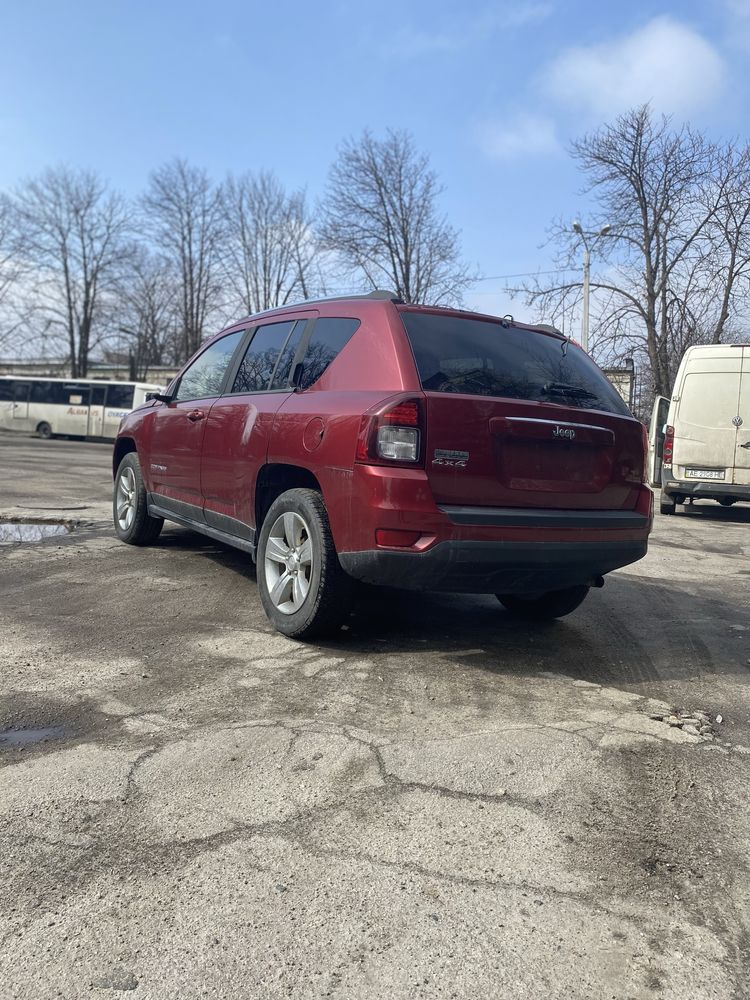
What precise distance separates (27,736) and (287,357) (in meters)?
2.58

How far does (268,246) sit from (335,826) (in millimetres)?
48891

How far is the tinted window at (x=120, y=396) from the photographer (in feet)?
118

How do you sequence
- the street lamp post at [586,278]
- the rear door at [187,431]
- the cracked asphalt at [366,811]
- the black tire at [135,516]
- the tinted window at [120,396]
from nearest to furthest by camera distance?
the cracked asphalt at [366,811]
the rear door at [187,431]
the black tire at [135,516]
the street lamp post at [586,278]
the tinted window at [120,396]

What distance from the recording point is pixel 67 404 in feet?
120

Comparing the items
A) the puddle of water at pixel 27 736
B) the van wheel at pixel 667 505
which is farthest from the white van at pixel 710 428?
the puddle of water at pixel 27 736

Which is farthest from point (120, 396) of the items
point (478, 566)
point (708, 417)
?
point (478, 566)

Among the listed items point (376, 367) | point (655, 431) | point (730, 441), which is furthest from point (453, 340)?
point (655, 431)

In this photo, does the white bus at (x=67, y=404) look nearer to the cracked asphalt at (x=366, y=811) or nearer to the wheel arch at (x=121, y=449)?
the wheel arch at (x=121, y=449)

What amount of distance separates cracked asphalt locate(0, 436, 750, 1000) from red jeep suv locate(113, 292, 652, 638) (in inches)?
18.8

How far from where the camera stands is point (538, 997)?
166 centimetres

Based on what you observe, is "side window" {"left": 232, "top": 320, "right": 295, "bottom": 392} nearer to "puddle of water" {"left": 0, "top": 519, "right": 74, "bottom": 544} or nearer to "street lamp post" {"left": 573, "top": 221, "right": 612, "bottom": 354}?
"puddle of water" {"left": 0, "top": 519, "right": 74, "bottom": 544}

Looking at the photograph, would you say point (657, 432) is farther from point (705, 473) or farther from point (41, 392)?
point (41, 392)

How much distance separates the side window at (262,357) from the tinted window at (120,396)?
32.5 m

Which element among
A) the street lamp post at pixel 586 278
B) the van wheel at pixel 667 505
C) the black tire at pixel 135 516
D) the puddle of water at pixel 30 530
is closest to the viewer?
the black tire at pixel 135 516
